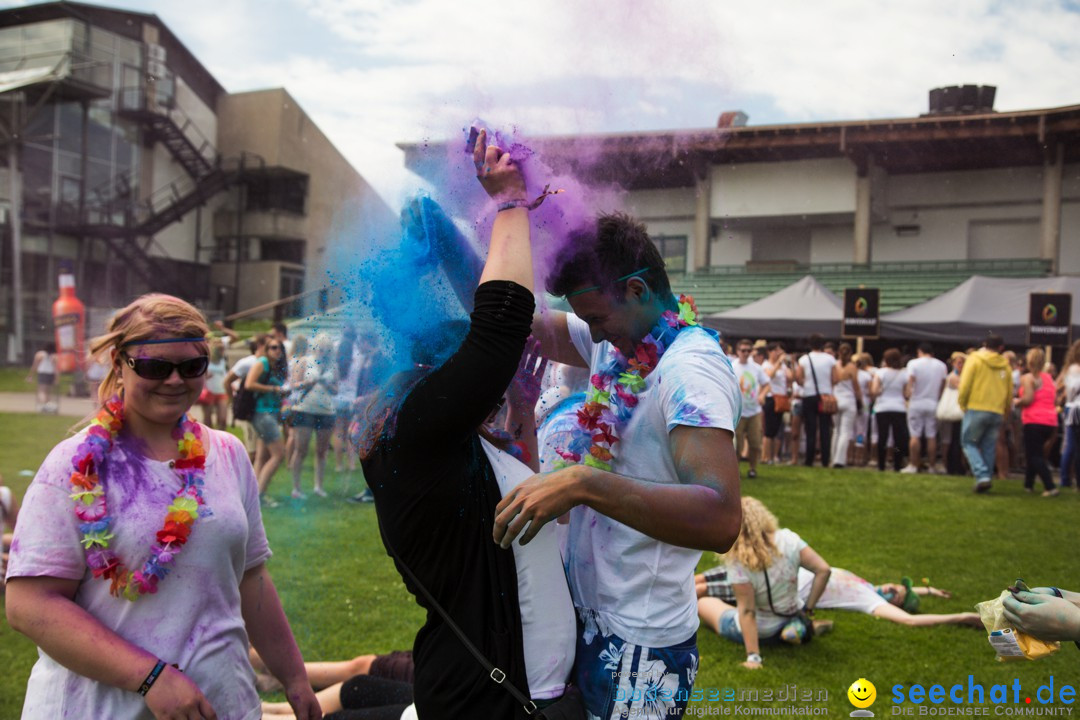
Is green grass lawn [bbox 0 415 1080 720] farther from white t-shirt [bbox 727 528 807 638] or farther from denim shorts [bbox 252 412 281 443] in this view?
denim shorts [bbox 252 412 281 443]

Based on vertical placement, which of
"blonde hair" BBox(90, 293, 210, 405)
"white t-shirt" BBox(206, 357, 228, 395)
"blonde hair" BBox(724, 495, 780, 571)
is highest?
"blonde hair" BBox(90, 293, 210, 405)

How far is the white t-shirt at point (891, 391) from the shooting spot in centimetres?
1091

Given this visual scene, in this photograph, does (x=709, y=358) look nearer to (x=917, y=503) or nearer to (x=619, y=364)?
(x=619, y=364)

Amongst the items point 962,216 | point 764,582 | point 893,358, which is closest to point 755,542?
point 764,582

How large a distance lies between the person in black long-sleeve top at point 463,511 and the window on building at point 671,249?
2.05ft

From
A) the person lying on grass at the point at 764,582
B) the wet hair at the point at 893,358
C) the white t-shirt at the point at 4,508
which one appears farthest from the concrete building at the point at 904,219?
the white t-shirt at the point at 4,508

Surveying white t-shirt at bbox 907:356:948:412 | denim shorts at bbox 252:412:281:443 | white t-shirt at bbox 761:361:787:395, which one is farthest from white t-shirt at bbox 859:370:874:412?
denim shorts at bbox 252:412:281:443

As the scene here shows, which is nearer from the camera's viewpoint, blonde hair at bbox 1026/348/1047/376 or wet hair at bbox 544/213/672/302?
wet hair at bbox 544/213/672/302

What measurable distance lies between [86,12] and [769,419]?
21.7 metres

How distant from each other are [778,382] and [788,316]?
3137 millimetres

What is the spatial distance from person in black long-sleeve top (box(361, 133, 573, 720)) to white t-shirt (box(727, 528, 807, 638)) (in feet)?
11.2

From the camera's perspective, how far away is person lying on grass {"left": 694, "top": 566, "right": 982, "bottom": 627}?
5.05 metres

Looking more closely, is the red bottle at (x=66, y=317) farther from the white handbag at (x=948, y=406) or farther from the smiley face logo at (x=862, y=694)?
the white handbag at (x=948, y=406)

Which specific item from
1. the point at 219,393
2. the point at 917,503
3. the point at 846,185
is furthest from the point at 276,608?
the point at 846,185
